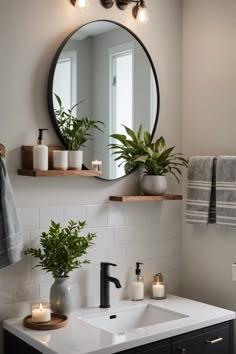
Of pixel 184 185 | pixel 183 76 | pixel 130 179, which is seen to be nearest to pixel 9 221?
pixel 130 179

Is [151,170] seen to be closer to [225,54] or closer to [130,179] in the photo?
[130,179]

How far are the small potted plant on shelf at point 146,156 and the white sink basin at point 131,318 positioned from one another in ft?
2.18

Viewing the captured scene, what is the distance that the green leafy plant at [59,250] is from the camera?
8.17 feet

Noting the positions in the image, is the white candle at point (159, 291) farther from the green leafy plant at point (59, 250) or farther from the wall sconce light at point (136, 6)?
the wall sconce light at point (136, 6)

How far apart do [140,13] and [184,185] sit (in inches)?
42.4

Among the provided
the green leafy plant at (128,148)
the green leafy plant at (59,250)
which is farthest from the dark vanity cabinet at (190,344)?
the green leafy plant at (128,148)

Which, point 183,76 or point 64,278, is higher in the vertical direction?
point 183,76

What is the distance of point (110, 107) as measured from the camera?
2.84m

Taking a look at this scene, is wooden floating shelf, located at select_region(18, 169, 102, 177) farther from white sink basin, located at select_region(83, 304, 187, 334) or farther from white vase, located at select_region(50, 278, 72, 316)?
white sink basin, located at select_region(83, 304, 187, 334)

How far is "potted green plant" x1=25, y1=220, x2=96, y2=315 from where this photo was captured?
249 centimetres

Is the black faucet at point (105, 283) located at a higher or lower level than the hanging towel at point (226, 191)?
lower

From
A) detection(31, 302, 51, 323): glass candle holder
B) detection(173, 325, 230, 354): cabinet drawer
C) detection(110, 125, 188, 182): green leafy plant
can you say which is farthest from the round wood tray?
detection(110, 125, 188, 182): green leafy plant

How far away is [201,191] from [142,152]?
16.2 inches

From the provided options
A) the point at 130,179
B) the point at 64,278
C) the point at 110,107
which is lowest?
the point at 64,278
